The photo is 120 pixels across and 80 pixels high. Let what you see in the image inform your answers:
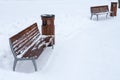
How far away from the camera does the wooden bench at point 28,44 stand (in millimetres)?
5452

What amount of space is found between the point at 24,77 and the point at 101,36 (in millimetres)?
4923

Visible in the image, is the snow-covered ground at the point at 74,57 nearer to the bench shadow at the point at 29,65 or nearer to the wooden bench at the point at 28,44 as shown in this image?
the bench shadow at the point at 29,65

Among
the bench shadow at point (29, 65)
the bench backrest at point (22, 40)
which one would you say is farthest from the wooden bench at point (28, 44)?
the bench shadow at point (29, 65)

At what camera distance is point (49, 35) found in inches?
301

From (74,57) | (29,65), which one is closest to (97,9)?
(74,57)

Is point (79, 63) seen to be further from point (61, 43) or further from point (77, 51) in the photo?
point (61, 43)

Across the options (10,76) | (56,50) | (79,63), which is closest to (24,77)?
(10,76)

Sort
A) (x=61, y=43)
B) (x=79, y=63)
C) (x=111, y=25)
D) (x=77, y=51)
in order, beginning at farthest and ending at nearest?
(x=111, y=25) → (x=61, y=43) → (x=77, y=51) → (x=79, y=63)

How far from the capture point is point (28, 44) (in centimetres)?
628

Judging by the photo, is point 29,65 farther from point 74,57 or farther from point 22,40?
point 74,57

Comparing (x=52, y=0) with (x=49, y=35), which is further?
(x=52, y=0)

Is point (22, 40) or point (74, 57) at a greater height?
point (22, 40)

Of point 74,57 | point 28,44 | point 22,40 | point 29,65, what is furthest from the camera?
point 74,57

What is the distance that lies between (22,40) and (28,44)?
35 cm
